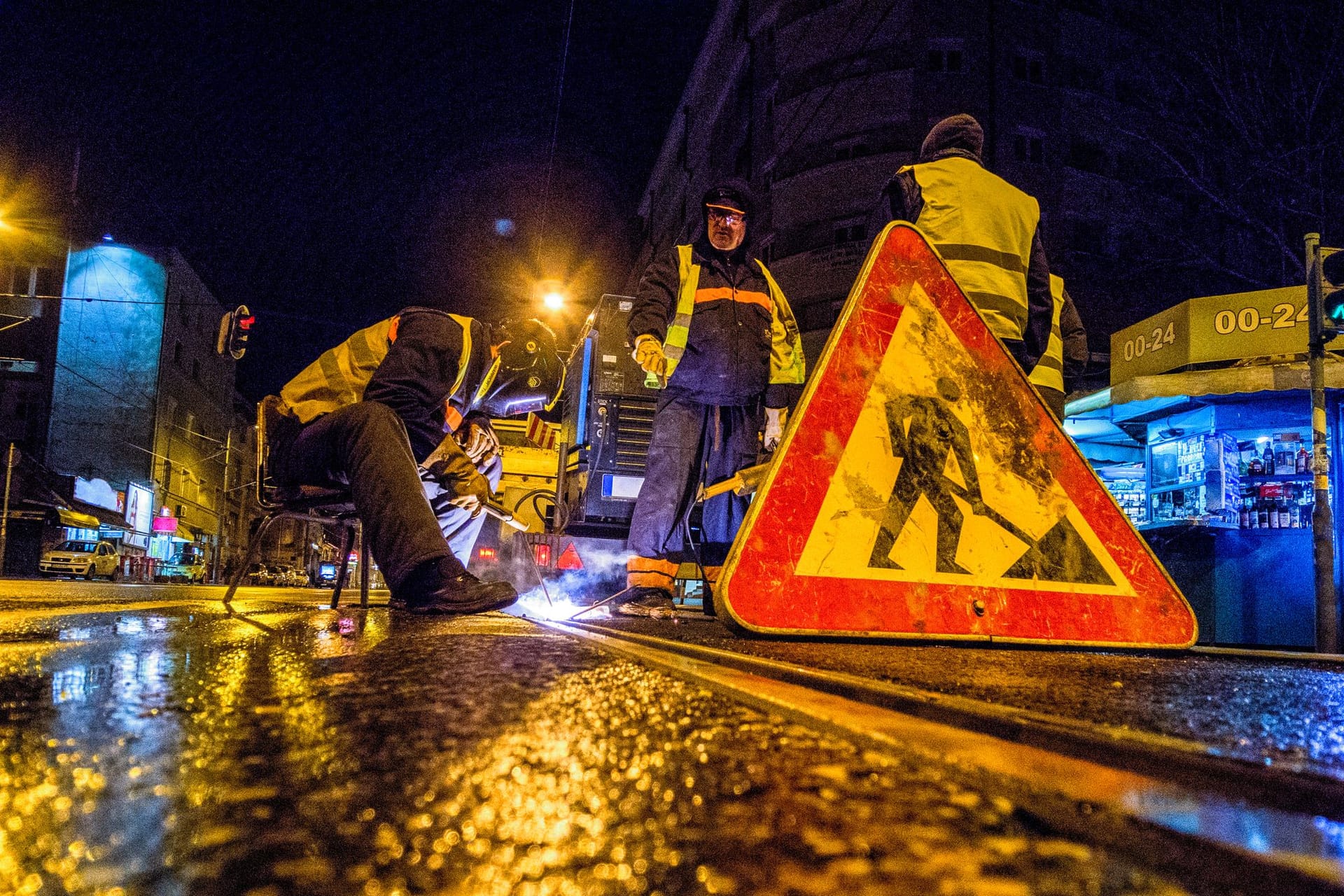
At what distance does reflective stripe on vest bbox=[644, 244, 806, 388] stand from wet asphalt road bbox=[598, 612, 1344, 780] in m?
2.17

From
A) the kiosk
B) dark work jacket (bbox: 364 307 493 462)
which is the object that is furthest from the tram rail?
the kiosk

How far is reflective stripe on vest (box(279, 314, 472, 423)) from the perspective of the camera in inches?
129

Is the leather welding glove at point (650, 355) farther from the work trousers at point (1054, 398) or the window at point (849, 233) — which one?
the window at point (849, 233)

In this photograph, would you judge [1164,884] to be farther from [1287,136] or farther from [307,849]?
[1287,136]

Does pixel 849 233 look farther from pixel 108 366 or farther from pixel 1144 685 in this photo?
pixel 108 366

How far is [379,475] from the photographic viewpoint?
104 inches

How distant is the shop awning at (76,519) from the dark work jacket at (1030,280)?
3373cm

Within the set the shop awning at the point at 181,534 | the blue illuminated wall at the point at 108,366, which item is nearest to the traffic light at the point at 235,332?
the blue illuminated wall at the point at 108,366

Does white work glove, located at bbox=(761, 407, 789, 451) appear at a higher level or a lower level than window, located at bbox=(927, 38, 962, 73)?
lower

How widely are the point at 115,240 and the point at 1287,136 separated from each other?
42.0m

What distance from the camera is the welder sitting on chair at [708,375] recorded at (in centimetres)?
424

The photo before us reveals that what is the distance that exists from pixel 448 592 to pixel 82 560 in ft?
93.5

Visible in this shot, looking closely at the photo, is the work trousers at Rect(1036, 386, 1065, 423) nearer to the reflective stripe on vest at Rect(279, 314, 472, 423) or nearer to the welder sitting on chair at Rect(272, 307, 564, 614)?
the welder sitting on chair at Rect(272, 307, 564, 614)

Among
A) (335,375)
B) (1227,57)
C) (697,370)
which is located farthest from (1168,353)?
(1227,57)
